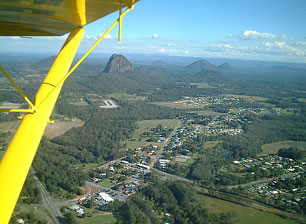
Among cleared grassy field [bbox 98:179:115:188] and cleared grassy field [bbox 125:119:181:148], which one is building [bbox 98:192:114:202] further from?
cleared grassy field [bbox 125:119:181:148]

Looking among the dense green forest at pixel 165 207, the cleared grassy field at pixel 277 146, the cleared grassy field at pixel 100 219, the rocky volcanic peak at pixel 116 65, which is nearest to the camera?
the cleared grassy field at pixel 100 219

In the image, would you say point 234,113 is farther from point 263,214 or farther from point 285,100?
point 263,214

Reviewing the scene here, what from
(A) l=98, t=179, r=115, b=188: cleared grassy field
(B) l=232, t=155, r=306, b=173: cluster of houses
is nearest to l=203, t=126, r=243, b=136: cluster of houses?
(B) l=232, t=155, r=306, b=173: cluster of houses

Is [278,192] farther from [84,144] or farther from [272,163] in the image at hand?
[84,144]

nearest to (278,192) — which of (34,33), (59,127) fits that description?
(34,33)

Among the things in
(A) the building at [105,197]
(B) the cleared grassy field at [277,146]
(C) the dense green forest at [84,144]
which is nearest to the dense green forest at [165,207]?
(A) the building at [105,197]

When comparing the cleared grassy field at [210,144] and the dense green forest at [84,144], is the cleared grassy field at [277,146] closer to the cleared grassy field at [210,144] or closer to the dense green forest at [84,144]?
the cleared grassy field at [210,144]
